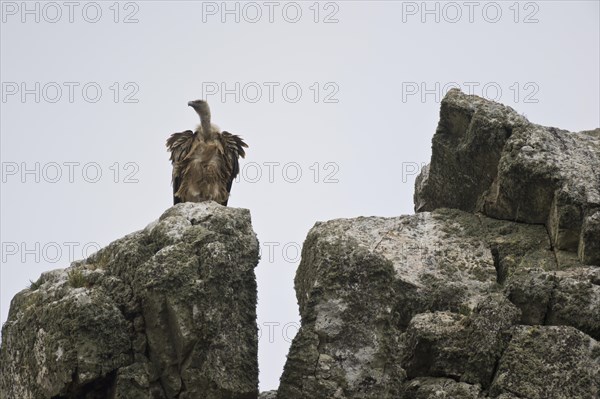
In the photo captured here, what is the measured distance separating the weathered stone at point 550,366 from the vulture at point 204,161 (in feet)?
21.8

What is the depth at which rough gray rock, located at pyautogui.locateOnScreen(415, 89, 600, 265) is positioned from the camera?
15000mm

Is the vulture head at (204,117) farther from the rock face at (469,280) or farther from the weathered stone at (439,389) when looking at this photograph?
the weathered stone at (439,389)

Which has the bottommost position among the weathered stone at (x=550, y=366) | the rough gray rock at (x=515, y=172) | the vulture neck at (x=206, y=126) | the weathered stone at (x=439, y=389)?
the weathered stone at (x=439, y=389)

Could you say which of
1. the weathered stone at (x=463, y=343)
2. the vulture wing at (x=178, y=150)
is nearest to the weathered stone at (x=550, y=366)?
the weathered stone at (x=463, y=343)

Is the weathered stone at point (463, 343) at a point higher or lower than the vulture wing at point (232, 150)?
lower

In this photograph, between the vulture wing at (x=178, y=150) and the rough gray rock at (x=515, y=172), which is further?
the vulture wing at (x=178, y=150)

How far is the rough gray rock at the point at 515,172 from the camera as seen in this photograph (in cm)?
1500

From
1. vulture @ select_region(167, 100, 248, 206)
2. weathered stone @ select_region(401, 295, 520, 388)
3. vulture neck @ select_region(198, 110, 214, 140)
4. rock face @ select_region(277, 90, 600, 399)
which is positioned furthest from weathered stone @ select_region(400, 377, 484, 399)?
vulture neck @ select_region(198, 110, 214, 140)

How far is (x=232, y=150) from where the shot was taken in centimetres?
1880

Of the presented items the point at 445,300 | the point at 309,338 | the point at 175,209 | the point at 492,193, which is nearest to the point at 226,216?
the point at 175,209

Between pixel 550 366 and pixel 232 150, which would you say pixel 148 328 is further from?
pixel 232 150

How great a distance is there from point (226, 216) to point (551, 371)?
170 inches

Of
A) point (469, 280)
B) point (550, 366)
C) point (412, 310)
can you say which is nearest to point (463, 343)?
point (550, 366)

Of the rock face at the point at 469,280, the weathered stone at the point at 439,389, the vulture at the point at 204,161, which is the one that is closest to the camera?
the weathered stone at the point at 439,389
